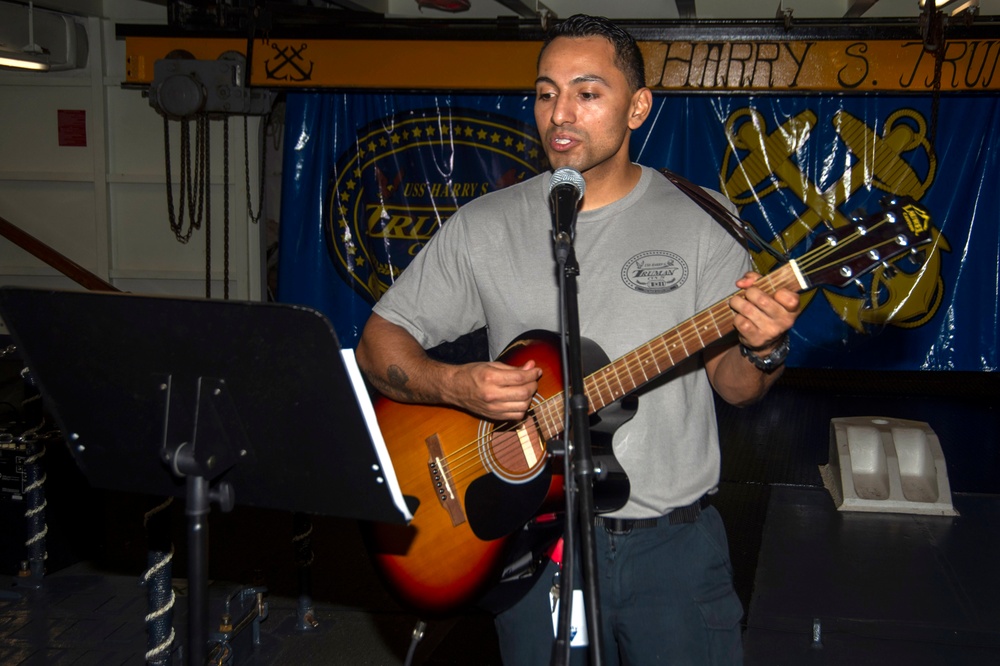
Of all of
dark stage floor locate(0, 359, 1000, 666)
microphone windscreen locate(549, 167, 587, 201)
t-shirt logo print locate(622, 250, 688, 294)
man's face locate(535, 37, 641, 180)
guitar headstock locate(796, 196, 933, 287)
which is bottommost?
dark stage floor locate(0, 359, 1000, 666)

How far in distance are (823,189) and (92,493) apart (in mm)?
5449

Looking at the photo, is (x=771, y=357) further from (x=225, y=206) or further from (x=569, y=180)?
(x=225, y=206)

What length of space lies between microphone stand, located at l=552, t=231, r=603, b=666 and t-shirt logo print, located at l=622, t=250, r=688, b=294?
52 centimetres

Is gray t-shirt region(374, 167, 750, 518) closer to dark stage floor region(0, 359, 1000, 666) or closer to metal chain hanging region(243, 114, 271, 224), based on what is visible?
dark stage floor region(0, 359, 1000, 666)

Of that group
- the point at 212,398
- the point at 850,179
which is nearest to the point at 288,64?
the point at 850,179

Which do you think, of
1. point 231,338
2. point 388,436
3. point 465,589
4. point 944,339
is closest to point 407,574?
point 465,589

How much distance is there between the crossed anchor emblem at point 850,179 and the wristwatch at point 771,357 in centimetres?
505

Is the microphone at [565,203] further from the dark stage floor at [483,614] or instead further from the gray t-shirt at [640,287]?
the dark stage floor at [483,614]

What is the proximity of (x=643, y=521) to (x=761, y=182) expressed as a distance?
530 cm

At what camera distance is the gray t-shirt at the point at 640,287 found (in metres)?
2.18

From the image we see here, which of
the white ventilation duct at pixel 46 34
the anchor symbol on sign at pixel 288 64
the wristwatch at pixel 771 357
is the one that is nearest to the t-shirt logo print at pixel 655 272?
the wristwatch at pixel 771 357

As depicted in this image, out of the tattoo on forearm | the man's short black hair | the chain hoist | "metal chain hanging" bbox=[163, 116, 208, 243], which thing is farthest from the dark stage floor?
"metal chain hanging" bbox=[163, 116, 208, 243]

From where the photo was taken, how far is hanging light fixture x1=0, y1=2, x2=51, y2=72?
6.76 meters

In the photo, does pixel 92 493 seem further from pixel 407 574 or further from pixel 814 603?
pixel 814 603
